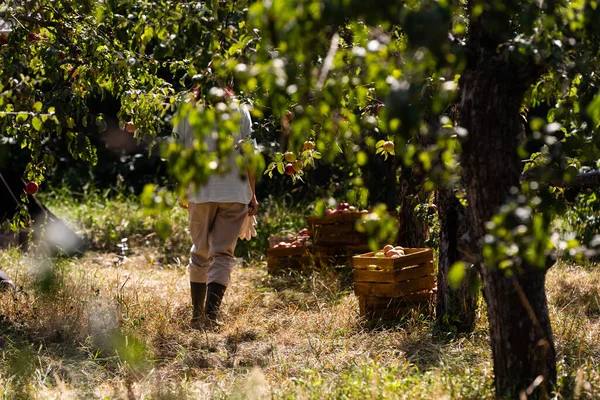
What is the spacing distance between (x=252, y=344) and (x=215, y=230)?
748mm

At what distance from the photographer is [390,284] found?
4504mm

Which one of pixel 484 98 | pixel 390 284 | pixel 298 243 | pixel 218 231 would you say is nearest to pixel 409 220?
pixel 298 243

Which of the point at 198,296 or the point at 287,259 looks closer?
the point at 198,296

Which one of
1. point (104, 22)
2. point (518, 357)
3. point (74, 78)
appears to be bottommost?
point (518, 357)

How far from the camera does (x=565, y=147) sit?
9.82 ft

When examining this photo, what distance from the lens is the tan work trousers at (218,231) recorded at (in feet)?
15.1

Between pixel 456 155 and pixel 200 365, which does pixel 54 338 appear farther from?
pixel 456 155

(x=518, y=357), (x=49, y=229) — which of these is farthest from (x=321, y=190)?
(x=518, y=357)

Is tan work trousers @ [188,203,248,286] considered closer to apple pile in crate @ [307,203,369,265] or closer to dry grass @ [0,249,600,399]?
dry grass @ [0,249,600,399]

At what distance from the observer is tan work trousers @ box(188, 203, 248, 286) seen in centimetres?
461

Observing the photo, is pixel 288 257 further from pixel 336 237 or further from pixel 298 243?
pixel 336 237

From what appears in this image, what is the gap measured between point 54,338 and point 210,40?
2162 mm

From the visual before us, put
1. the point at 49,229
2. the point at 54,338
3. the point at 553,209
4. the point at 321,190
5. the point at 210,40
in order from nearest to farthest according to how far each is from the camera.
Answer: the point at 553,209, the point at 210,40, the point at 54,338, the point at 49,229, the point at 321,190

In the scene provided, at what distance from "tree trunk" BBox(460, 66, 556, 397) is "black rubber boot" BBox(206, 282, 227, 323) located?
2004 mm
